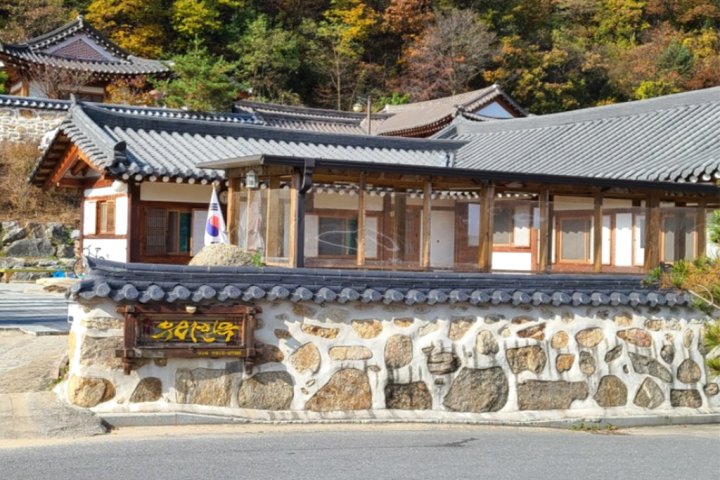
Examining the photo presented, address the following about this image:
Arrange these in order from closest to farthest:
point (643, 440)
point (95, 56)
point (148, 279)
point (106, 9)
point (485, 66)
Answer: point (148, 279) → point (643, 440) → point (95, 56) → point (106, 9) → point (485, 66)

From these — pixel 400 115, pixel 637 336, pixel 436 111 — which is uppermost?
pixel 400 115

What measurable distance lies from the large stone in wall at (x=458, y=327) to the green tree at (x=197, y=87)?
85.4 feet

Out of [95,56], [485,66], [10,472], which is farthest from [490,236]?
[485,66]

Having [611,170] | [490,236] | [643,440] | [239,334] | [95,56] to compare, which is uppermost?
[95,56]

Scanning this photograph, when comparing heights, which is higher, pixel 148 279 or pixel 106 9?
pixel 106 9

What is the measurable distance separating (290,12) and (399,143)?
89.1ft

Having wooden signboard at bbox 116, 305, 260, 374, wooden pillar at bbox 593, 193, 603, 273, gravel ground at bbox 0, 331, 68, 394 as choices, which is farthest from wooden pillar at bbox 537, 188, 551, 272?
gravel ground at bbox 0, 331, 68, 394

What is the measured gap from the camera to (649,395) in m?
12.2

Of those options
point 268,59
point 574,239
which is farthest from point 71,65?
point 574,239

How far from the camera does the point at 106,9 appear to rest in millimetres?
42344

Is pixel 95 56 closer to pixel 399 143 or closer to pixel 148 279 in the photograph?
pixel 399 143

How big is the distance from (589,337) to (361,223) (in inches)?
134

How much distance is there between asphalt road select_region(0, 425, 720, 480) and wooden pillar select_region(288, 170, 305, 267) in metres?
2.73

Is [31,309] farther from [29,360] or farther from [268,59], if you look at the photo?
[268,59]
